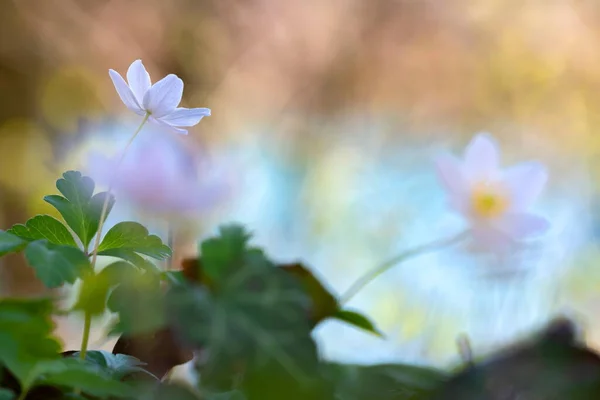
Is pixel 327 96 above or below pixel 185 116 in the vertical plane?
above

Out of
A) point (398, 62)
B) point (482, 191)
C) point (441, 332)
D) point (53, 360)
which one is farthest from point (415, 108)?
point (53, 360)

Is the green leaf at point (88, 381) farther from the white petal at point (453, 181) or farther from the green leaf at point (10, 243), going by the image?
the white petal at point (453, 181)

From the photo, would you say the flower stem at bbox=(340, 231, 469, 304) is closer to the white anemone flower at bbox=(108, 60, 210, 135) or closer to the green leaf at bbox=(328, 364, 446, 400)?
the green leaf at bbox=(328, 364, 446, 400)

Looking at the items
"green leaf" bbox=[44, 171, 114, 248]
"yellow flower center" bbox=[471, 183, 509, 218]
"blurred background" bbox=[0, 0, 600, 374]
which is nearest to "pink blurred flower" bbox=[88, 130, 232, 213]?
"green leaf" bbox=[44, 171, 114, 248]

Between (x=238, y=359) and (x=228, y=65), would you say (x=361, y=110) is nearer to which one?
(x=228, y=65)

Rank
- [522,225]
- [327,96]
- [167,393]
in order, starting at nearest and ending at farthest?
[167,393] < [522,225] < [327,96]

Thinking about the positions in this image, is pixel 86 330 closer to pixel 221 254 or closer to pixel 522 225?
pixel 221 254

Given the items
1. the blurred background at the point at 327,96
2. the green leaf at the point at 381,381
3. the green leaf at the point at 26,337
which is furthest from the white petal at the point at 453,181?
the blurred background at the point at 327,96

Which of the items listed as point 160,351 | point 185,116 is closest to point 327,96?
point 185,116
